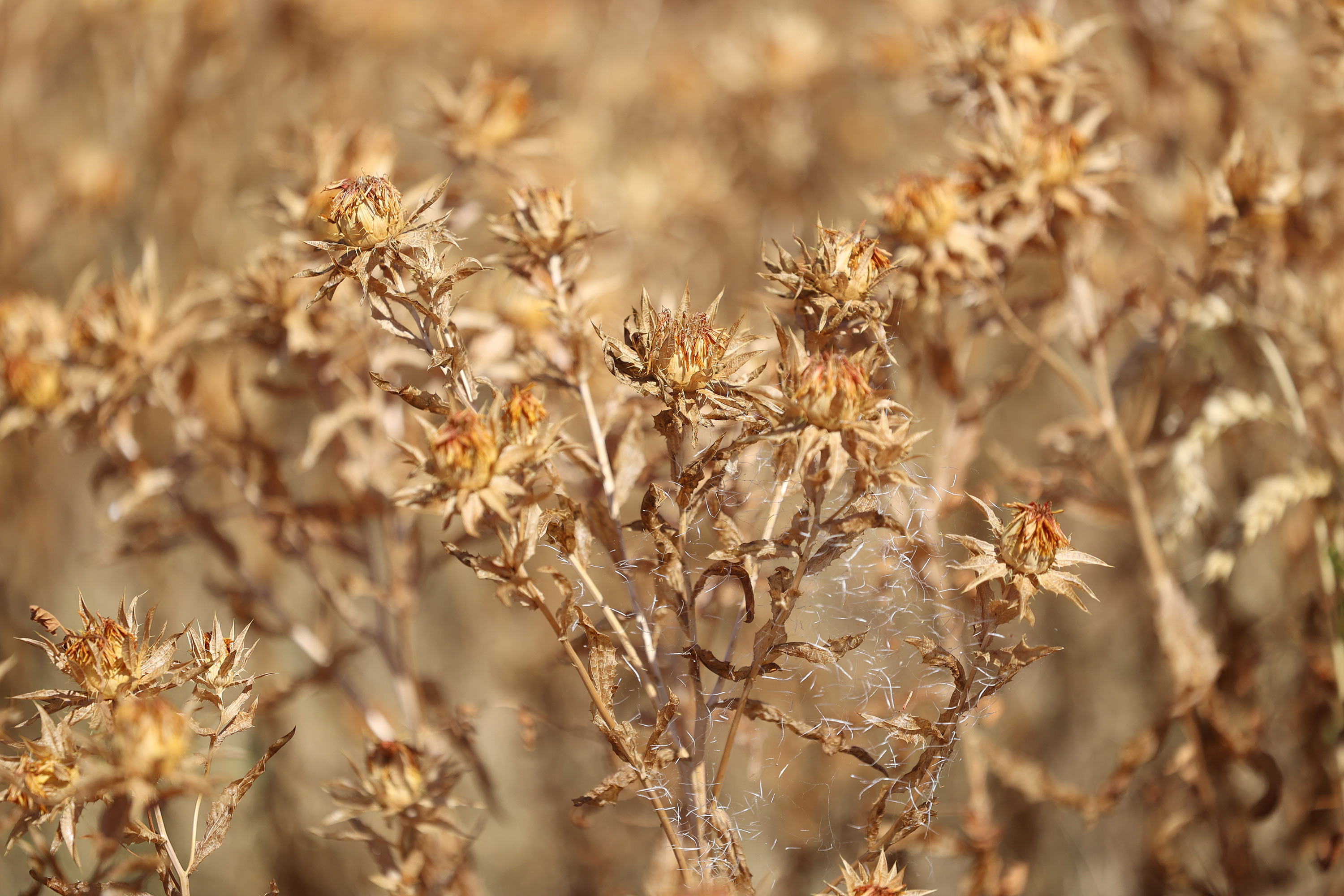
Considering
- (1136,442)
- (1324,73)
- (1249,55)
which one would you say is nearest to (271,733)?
(1136,442)

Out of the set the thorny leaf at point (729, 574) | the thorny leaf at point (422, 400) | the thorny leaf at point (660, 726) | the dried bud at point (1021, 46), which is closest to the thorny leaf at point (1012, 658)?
the thorny leaf at point (729, 574)

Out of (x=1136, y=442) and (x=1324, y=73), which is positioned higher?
(x=1324, y=73)

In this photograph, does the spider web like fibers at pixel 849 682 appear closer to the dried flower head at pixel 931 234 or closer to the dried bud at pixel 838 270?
the dried bud at pixel 838 270

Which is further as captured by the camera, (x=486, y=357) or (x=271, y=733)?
(x=271, y=733)

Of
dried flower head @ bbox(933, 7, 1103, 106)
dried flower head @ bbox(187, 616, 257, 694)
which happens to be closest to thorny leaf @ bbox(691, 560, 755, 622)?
dried flower head @ bbox(187, 616, 257, 694)

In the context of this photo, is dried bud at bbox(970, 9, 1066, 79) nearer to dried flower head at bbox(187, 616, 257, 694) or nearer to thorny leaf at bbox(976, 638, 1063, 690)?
thorny leaf at bbox(976, 638, 1063, 690)

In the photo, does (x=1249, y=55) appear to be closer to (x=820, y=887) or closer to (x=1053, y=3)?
(x=1053, y=3)

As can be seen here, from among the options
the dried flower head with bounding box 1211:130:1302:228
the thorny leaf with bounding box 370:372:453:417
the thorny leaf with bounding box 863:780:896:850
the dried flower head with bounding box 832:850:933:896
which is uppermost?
the dried flower head with bounding box 1211:130:1302:228
